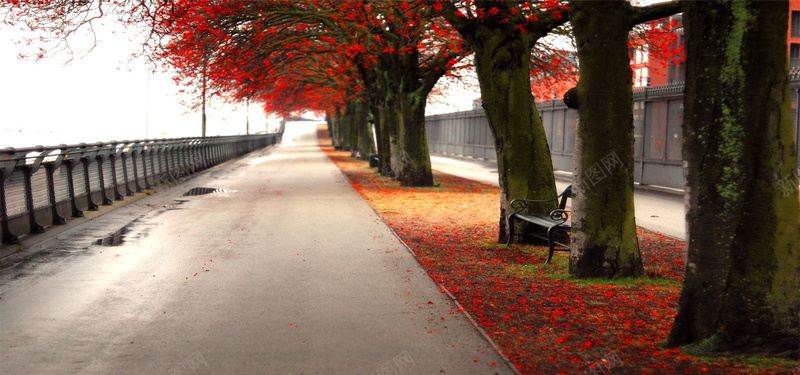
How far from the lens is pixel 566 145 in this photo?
29.9 metres

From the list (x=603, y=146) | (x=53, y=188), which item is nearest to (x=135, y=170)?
(x=53, y=188)

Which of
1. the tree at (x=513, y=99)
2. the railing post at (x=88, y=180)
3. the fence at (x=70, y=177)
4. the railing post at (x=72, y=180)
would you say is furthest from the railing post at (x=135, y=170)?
the tree at (x=513, y=99)

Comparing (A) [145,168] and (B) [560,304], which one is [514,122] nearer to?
(B) [560,304]

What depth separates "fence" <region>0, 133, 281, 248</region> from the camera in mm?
10711

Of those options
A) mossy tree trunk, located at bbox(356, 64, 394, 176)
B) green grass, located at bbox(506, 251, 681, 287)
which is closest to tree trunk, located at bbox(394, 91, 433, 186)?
mossy tree trunk, located at bbox(356, 64, 394, 176)

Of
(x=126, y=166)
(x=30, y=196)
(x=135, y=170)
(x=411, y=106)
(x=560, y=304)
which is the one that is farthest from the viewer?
(x=411, y=106)

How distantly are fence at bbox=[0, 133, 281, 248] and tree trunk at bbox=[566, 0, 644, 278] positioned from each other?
24.7 feet

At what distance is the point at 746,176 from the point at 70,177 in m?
11.9

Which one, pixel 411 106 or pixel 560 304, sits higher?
pixel 411 106

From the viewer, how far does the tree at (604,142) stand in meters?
7.70

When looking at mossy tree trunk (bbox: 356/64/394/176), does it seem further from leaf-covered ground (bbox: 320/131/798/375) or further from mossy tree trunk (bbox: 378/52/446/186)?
leaf-covered ground (bbox: 320/131/798/375)

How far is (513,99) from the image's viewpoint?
1090 centimetres

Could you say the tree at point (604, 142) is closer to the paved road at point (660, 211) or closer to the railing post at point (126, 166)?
the paved road at point (660, 211)

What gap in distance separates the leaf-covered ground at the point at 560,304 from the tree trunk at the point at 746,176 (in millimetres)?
292
